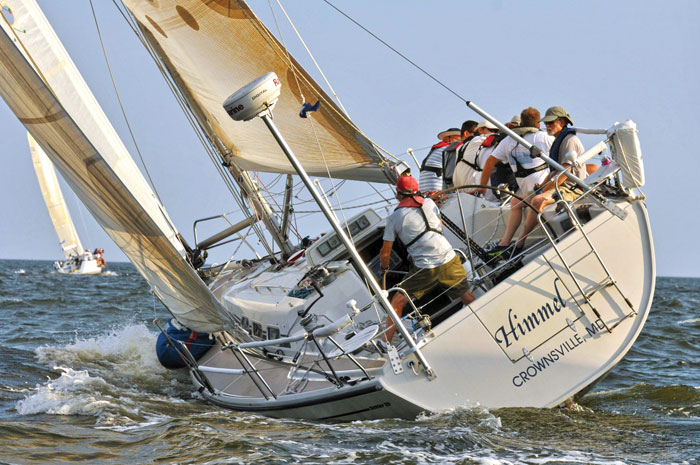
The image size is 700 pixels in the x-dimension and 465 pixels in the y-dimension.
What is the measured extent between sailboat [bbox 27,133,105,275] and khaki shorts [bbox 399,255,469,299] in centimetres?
3420

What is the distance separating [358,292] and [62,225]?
4533cm

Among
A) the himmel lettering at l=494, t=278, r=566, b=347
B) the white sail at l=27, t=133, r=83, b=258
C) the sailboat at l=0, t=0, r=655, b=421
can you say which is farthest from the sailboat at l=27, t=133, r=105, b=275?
the himmel lettering at l=494, t=278, r=566, b=347

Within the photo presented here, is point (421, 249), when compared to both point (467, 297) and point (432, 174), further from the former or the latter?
point (432, 174)

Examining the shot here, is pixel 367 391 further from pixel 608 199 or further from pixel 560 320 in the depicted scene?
pixel 608 199

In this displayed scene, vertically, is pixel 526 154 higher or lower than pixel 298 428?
higher

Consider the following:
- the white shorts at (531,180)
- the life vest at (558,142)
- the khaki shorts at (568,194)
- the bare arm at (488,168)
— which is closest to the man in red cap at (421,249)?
the khaki shorts at (568,194)

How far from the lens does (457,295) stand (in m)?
6.31

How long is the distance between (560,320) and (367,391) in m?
1.53

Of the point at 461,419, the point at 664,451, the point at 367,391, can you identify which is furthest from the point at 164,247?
the point at 664,451

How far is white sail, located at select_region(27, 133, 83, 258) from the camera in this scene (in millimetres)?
39350

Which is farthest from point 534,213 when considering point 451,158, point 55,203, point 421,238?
point 55,203

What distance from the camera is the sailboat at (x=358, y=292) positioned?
579 centimetres

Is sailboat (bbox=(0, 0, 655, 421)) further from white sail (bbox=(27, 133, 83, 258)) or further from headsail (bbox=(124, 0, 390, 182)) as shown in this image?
white sail (bbox=(27, 133, 83, 258))

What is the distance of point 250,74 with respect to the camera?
10148 millimetres
